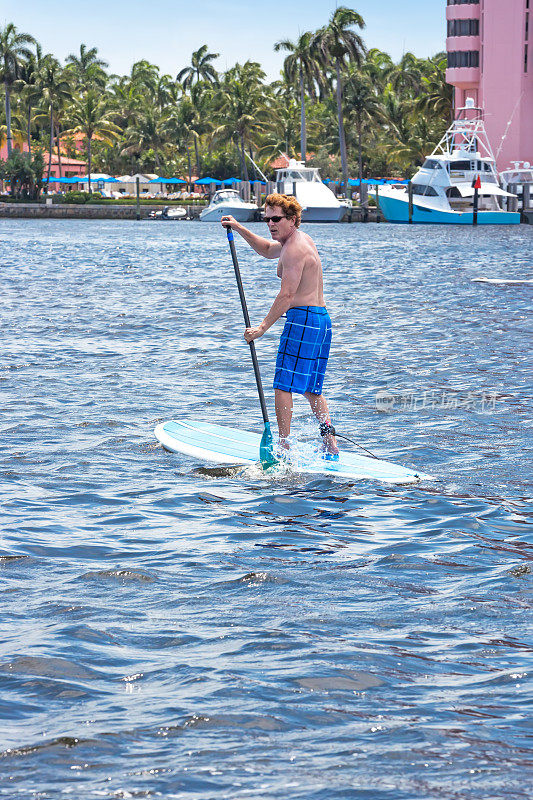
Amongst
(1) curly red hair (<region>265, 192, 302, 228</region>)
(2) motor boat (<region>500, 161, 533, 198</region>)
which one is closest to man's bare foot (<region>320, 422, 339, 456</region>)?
(1) curly red hair (<region>265, 192, 302, 228</region>)

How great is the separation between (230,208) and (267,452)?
73.9m

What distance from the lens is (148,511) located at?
8.12m

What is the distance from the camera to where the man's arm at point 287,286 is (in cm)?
850

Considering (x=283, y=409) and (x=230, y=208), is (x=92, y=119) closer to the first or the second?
(x=230, y=208)

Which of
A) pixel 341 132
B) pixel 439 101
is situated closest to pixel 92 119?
pixel 341 132

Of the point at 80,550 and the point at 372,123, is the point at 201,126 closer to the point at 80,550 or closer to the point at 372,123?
the point at 372,123

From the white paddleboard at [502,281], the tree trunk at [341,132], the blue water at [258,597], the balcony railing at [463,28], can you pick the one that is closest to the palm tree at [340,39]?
the tree trunk at [341,132]

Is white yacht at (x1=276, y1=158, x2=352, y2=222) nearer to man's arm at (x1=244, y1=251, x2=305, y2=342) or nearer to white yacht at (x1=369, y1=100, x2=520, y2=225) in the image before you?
white yacht at (x1=369, y1=100, x2=520, y2=225)

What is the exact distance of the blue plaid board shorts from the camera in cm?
867

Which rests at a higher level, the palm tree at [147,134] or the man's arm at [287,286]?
the palm tree at [147,134]

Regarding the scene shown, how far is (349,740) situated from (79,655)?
1486mm

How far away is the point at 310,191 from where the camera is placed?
79438 mm

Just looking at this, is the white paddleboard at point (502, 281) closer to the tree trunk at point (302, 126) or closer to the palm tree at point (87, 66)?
the tree trunk at point (302, 126)

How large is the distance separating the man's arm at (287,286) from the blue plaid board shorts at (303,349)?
178 millimetres
